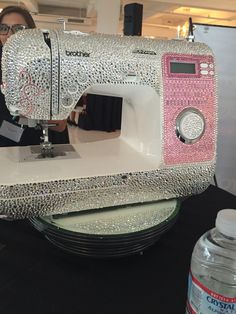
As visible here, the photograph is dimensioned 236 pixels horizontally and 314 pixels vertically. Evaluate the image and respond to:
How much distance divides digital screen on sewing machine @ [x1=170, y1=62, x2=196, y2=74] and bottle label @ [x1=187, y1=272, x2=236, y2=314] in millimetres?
488

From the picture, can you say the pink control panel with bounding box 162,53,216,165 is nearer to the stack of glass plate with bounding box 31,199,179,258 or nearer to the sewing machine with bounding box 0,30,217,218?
the sewing machine with bounding box 0,30,217,218

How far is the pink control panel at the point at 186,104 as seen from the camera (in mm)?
776

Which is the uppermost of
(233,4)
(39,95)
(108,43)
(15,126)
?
(233,4)

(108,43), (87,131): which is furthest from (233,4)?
(108,43)

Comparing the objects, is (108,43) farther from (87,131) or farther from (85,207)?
(87,131)

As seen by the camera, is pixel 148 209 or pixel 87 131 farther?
pixel 87 131

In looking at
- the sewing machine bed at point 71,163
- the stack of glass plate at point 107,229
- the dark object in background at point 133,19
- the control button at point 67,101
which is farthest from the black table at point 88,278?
the dark object in background at point 133,19

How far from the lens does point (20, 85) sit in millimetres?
673

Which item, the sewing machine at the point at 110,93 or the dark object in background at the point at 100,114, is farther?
the dark object in background at the point at 100,114

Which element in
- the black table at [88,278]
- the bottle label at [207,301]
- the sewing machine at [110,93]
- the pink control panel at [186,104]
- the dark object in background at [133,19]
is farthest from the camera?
the dark object in background at [133,19]

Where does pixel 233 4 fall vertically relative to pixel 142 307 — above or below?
above

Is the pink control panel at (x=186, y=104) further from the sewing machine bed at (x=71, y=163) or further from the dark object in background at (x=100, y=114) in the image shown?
the dark object in background at (x=100, y=114)

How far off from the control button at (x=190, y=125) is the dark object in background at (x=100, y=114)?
14.7ft

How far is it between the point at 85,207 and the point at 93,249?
0.41 ft
